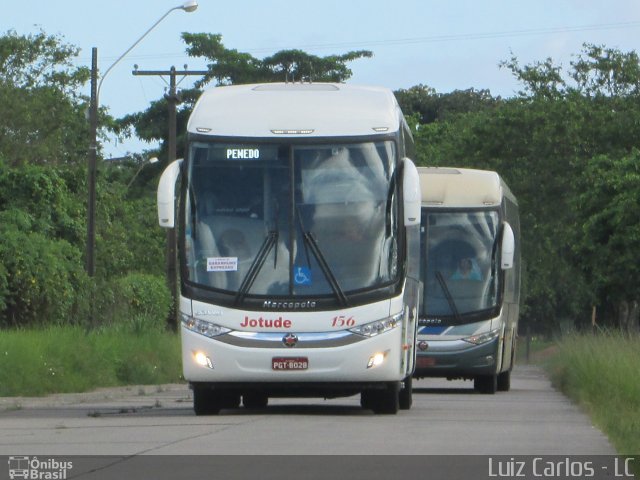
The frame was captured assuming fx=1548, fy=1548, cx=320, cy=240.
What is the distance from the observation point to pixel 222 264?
16312 millimetres

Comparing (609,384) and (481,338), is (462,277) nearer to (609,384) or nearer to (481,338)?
(481,338)

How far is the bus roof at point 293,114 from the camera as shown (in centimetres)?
1661

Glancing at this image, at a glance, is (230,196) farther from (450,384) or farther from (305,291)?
(450,384)

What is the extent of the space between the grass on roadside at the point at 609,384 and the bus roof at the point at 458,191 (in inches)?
121

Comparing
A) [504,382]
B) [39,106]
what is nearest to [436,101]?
[39,106]

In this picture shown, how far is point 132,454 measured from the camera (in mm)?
11586

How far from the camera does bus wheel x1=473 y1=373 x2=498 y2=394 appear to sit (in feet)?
86.2

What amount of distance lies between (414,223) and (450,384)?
16.3 metres

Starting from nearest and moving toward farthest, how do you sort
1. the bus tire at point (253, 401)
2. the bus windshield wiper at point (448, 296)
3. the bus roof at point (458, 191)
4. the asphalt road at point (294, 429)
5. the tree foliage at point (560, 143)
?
the asphalt road at point (294, 429) < the bus tire at point (253, 401) < the bus windshield wiper at point (448, 296) < the bus roof at point (458, 191) < the tree foliage at point (560, 143)

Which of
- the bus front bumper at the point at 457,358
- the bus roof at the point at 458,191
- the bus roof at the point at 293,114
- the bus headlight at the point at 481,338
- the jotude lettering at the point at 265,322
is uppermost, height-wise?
the bus roof at the point at 293,114

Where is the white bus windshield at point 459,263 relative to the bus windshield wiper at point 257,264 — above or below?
below

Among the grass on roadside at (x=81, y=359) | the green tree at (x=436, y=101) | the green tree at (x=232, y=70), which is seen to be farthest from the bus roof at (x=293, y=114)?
the green tree at (x=436, y=101)

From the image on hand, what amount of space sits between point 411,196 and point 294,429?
311 cm

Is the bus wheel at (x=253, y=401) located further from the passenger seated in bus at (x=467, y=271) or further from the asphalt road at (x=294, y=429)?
the passenger seated in bus at (x=467, y=271)
